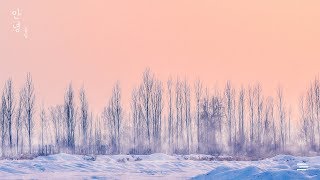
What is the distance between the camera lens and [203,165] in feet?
118

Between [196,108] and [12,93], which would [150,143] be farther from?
[12,93]

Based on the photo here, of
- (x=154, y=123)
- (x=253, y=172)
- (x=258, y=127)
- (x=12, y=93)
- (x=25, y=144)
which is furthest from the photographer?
(x=25, y=144)

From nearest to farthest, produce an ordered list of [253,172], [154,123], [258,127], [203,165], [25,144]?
[253,172] → [203,165] → [154,123] → [258,127] → [25,144]

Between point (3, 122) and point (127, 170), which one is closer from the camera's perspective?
point (127, 170)

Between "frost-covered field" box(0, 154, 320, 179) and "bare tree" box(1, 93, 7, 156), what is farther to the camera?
"bare tree" box(1, 93, 7, 156)

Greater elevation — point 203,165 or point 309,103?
point 309,103

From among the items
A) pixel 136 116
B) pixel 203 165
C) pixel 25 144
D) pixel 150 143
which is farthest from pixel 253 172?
pixel 25 144

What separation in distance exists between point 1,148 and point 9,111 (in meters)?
4.01

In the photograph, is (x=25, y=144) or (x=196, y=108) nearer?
(x=196, y=108)

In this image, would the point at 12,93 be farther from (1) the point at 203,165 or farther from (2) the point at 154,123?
(1) the point at 203,165

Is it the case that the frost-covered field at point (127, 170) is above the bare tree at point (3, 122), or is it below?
below

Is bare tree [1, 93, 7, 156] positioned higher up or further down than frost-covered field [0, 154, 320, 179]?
higher up

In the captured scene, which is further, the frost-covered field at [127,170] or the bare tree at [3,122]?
the bare tree at [3,122]

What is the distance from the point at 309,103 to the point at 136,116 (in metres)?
16.0
